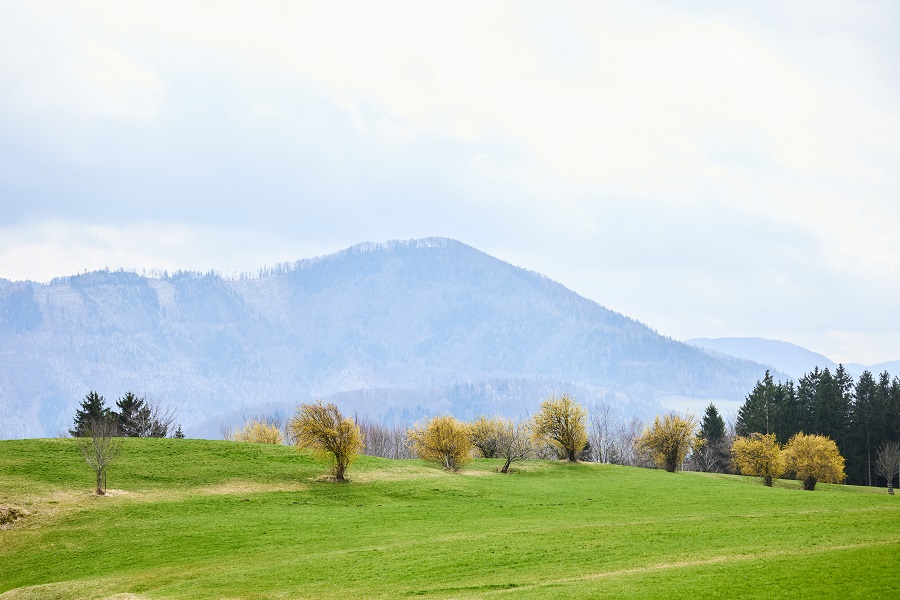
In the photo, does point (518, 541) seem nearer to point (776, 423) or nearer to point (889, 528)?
point (889, 528)

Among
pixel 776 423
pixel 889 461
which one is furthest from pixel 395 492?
pixel 776 423

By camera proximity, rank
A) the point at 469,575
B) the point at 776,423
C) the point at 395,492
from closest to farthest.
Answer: the point at 469,575, the point at 395,492, the point at 776,423

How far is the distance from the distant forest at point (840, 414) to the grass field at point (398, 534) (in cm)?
6606

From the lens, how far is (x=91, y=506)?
5156 centimetres

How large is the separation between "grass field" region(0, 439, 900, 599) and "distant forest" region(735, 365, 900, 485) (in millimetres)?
66059

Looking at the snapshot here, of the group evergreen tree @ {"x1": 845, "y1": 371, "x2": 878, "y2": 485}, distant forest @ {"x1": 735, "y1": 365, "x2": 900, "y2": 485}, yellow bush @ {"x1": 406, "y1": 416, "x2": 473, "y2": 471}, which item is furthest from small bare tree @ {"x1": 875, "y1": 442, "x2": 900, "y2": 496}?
yellow bush @ {"x1": 406, "y1": 416, "x2": 473, "y2": 471}

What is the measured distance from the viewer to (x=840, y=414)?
12644 centimetres

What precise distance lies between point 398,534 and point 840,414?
112109mm

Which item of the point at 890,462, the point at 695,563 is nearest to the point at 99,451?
the point at 695,563

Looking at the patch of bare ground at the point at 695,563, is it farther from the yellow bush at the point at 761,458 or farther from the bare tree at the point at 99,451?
the yellow bush at the point at 761,458

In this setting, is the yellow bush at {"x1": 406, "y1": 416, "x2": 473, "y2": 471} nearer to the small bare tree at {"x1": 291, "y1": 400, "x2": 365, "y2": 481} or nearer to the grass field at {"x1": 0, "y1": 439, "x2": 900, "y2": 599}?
the grass field at {"x1": 0, "y1": 439, "x2": 900, "y2": 599}

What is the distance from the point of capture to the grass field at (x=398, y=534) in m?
29.6

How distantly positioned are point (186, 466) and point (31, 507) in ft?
58.9

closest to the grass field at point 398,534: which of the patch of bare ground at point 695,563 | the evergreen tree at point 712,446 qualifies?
the patch of bare ground at point 695,563
